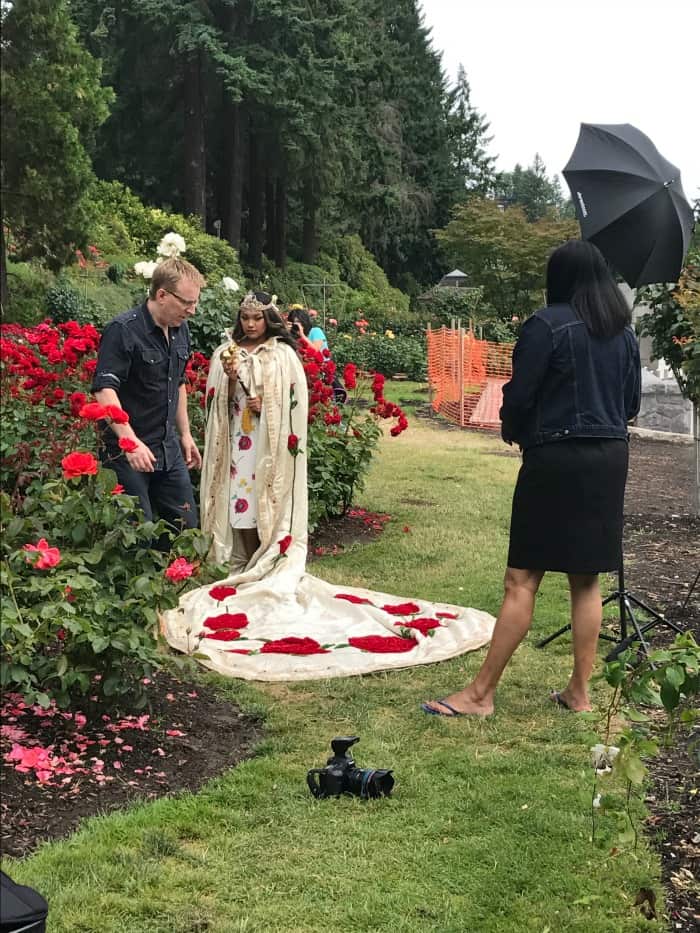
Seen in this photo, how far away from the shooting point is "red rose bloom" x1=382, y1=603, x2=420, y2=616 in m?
6.00

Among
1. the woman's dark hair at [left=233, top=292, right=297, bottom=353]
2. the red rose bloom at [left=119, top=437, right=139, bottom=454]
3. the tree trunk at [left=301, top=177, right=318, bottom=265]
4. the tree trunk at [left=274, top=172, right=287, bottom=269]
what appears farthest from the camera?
the tree trunk at [left=301, top=177, right=318, bottom=265]

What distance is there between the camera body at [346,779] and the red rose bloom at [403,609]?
94.8 inches

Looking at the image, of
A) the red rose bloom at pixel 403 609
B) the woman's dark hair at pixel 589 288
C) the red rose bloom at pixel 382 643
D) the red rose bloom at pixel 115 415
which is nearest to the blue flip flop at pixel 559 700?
the red rose bloom at pixel 382 643

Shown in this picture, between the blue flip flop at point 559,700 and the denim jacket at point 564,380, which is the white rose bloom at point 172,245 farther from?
the blue flip flop at point 559,700

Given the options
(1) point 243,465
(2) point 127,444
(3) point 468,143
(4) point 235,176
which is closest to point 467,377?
(1) point 243,465

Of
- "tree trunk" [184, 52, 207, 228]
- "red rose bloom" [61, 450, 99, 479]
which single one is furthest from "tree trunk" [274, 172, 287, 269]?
"red rose bloom" [61, 450, 99, 479]

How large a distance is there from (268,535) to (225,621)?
0.85 m

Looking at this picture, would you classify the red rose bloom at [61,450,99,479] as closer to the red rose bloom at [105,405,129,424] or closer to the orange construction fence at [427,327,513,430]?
the red rose bloom at [105,405,129,424]

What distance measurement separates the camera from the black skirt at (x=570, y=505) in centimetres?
413

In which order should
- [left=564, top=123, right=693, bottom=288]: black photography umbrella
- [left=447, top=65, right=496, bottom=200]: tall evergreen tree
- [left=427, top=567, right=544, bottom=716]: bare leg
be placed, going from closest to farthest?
[left=427, top=567, right=544, bottom=716]: bare leg, [left=564, top=123, right=693, bottom=288]: black photography umbrella, [left=447, top=65, right=496, bottom=200]: tall evergreen tree

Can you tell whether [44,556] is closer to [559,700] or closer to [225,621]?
[559,700]

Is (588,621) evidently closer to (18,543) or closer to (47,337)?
(18,543)

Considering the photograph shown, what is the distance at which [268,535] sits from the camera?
6402mm

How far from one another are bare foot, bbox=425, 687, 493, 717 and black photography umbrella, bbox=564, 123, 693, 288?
81.6 inches
